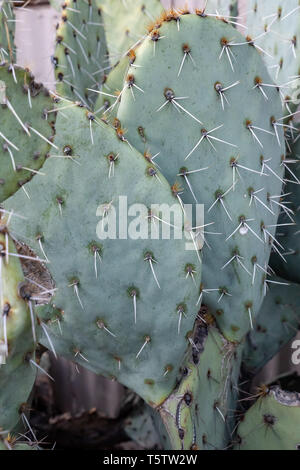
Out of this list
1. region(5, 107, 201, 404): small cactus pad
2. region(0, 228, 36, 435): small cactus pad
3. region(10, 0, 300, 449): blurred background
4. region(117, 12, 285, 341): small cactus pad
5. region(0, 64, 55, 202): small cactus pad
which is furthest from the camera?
region(10, 0, 300, 449): blurred background

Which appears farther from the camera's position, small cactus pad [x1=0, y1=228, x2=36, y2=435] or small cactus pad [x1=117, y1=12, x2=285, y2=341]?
small cactus pad [x1=117, y1=12, x2=285, y2=341]

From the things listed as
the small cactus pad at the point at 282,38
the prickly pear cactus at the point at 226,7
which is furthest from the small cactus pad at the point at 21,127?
the prickly pear cactus at the point at 226,7

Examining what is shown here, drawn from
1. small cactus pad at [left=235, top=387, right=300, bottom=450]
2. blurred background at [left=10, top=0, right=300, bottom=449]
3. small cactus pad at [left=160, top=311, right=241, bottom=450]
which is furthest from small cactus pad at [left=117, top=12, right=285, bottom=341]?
blurred background at [left=10, top=0, right=300, bottom=449]

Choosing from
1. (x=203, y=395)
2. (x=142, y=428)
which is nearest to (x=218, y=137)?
(x=203, y=395)

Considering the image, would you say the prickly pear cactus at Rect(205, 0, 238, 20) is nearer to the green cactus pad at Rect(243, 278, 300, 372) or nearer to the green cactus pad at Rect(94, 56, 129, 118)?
the green cactus pad at Rect(94, 56, 129, 118)

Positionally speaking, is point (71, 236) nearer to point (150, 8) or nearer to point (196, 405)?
point (196, 405)

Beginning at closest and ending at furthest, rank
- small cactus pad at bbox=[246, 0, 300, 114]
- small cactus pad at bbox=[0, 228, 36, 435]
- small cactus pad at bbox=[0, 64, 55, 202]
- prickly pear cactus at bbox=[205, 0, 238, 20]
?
small cactus pad at bbox=[0, 228, 36, 435] < small cactus pad at bbox=[0, 64, 55, 202] < small cactus pad at bbox=[246, 0, 300, 114] < prickly pear cactus at bbox=[205, 0, 238, 20]
